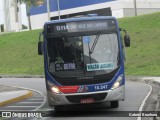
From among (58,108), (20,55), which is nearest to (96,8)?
(20,55)

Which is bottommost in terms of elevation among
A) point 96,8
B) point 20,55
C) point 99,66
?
point 20,55

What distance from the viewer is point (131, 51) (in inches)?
1624

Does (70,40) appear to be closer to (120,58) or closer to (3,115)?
(120,58)

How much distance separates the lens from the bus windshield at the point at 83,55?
13719mm

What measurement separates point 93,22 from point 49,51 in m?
1.62

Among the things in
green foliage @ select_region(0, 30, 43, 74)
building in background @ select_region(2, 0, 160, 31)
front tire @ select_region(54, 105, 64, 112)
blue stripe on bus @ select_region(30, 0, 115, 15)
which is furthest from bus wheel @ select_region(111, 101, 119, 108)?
blue stripe on bus @ select_region(30, 0, 115, 15)

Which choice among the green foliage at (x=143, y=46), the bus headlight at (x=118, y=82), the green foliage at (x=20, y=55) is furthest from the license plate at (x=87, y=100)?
the green foliage at (x=20, y=55)

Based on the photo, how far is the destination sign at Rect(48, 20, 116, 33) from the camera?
46.3ft

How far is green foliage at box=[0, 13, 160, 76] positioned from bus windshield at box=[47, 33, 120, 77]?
18932 mm

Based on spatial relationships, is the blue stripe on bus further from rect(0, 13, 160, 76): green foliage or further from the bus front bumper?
the bus front bumper

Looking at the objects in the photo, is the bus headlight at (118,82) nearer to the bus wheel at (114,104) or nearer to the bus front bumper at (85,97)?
the bus front bumper at (85,97)

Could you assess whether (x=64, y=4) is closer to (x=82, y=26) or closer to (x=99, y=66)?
(x=82, y=26)

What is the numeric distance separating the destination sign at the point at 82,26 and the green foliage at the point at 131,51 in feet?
61.8

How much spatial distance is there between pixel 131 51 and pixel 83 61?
91.3 feet
